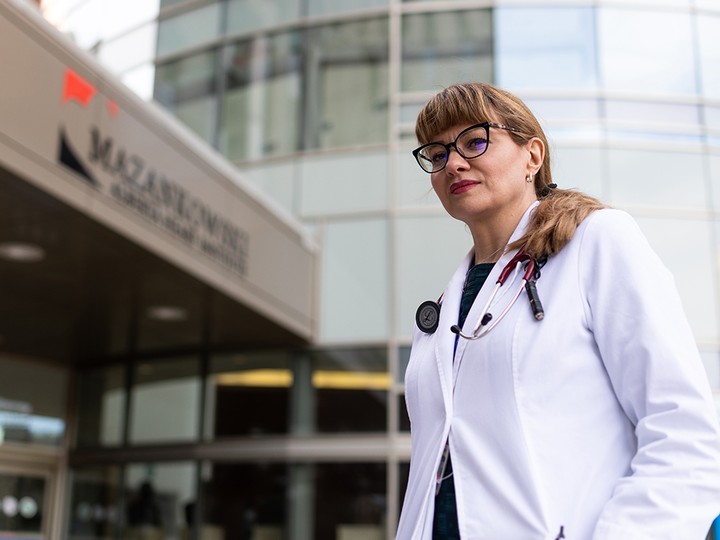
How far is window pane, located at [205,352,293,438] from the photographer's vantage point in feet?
38.8

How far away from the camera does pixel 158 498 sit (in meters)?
12.4

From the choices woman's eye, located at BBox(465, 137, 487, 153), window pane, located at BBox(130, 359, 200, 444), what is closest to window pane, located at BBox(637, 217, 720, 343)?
window pane, located at BBox(130, 359, 200, 444)

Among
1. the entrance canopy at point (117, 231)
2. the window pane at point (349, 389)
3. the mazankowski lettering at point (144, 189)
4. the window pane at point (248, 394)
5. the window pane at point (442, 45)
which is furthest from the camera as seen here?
the window pane at point (442, 45)

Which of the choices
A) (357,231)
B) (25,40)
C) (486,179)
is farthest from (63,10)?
(486,179)

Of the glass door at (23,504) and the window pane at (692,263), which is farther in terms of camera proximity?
the glass door at (23,504)

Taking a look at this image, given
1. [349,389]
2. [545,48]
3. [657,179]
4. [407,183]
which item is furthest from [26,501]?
[657,179]

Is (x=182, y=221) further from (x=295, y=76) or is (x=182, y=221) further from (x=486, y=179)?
(x=486, y=179)

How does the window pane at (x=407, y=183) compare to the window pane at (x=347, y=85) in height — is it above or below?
below

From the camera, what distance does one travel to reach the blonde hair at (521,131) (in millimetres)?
1700

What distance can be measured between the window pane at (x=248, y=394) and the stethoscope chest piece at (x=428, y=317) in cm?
999

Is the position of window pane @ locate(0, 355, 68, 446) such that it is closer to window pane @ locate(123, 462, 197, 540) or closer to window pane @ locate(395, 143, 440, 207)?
window pane @ locate(123, 462, 197, 540)

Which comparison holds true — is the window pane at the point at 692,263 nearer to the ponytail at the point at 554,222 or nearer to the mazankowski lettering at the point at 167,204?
the mazankowski lettering at the point at 167,204

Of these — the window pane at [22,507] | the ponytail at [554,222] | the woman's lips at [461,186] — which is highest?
the woman's lips at [461,186]

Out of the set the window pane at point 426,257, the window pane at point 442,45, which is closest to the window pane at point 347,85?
the window pane at point 442,45
